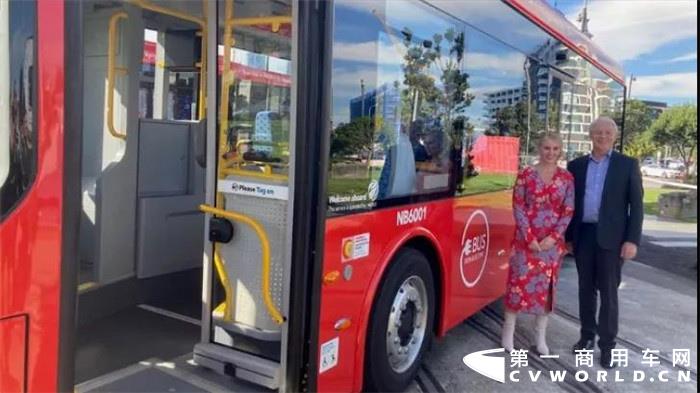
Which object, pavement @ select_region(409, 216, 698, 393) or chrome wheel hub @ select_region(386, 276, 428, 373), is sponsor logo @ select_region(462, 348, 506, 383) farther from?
chrome wheel hub @ select_region(386, 276, 428, 373)

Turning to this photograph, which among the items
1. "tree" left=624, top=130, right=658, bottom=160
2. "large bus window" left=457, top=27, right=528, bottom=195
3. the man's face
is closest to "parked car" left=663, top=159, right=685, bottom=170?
"tree" left=624, top=130, right=658, bottom=160

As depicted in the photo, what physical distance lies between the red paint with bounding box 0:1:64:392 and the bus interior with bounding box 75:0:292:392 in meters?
0.41

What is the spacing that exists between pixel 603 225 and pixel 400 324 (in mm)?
1715

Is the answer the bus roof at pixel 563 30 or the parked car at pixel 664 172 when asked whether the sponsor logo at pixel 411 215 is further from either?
the parked car at pixel 664 172

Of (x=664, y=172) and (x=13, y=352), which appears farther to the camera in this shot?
(x=664, y=172)

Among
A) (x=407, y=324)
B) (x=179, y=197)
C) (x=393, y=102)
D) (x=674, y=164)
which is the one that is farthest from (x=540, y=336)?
(x=674, y=164)

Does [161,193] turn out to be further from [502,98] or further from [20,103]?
[20,103]

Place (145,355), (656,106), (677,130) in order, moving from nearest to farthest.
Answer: (145,355), (656,106), (677,130)

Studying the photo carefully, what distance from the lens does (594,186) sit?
4.32m

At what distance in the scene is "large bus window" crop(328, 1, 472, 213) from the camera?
2844mm

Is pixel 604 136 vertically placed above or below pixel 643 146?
below

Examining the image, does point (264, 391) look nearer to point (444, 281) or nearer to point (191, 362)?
point (191, 362)

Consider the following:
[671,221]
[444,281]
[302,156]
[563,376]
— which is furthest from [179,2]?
[671,221]

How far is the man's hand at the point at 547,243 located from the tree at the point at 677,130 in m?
12.6
